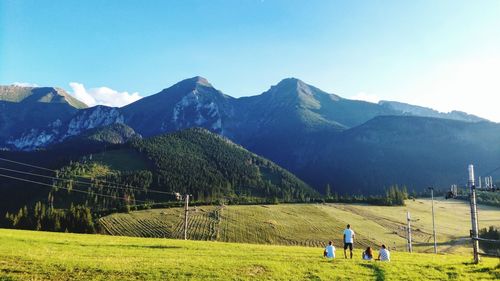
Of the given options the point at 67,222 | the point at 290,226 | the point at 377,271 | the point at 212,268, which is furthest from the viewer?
the point at 67,222

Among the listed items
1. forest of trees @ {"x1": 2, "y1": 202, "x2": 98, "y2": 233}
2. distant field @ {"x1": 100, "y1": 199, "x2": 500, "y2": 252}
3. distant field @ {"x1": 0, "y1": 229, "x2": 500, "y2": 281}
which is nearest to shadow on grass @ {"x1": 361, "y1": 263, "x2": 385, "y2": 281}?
distant field @ {"x1": 0, "y1": 229, "x2": 500, "y2": 281}

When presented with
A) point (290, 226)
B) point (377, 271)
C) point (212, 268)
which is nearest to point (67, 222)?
point (290, 226)

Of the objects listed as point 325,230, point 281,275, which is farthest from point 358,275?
point 325,230

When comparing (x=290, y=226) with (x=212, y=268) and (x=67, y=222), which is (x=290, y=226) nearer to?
(x=67, y=222)

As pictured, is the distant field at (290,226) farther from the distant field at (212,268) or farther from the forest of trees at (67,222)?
the distant field at (212,268)

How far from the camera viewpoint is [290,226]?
16162 cm

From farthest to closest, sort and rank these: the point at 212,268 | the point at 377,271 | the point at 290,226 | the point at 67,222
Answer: the point at 67,222 < the point at 290,226 < the point at 377,271 < the point at 212,268

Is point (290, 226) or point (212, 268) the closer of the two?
point (212, 268)

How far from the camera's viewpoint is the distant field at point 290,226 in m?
144

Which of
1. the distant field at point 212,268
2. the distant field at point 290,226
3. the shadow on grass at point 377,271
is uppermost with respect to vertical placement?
the distant field at point 212,268

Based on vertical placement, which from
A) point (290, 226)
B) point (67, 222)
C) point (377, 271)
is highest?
point (377, 271)

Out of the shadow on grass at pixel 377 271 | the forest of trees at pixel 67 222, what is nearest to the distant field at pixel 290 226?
the forest of trees at pixel 67 222

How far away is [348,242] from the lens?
3953cm

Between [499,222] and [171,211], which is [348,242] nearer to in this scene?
[171,211]
